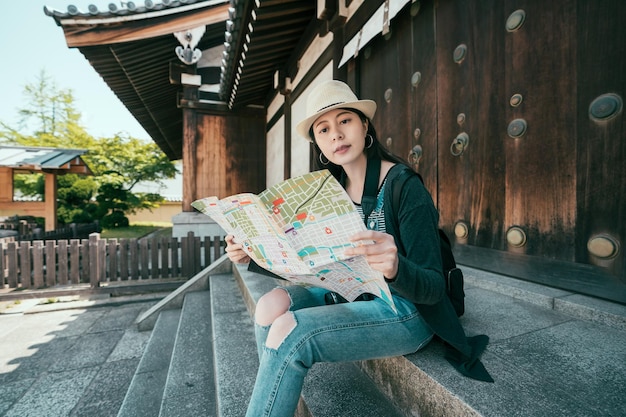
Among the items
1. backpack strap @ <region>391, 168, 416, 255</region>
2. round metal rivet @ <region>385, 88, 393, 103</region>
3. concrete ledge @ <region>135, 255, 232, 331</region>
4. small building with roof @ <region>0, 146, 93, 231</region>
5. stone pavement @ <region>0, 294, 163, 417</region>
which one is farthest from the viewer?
small building with roof @ <region>0, 146, 93, 231</region>

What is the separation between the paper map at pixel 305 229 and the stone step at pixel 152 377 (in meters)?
1.96

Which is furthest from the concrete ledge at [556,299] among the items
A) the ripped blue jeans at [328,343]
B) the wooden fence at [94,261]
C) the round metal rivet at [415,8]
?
→ the wooden fence at [94,261]

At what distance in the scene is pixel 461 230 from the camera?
97.7 inches

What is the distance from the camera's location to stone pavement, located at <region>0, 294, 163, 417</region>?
2.46 metres

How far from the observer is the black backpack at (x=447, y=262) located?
1.13 metres

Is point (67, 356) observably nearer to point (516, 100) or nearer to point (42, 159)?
point (516, 100)

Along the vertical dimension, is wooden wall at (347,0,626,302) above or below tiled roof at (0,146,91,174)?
below

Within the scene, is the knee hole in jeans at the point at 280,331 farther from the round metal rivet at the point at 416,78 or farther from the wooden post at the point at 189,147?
the wooden post at the point at 189,147

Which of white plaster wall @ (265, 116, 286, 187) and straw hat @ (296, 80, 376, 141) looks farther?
white plaster wall @ (265, 116, 286, 187)

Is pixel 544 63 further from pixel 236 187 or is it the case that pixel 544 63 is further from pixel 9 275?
pixel 9 275

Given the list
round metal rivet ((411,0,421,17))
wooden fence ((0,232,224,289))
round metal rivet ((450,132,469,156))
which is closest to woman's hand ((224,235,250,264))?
round metal rivet ((450,132,469,156))

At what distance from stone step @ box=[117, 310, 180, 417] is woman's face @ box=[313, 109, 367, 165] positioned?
2.30 meters

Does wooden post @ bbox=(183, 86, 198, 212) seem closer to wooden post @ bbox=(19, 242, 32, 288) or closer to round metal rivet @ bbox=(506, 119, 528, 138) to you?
wooden post @ bbox=(19, 242, 32, 288)

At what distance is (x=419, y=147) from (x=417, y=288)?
7.17 ft
